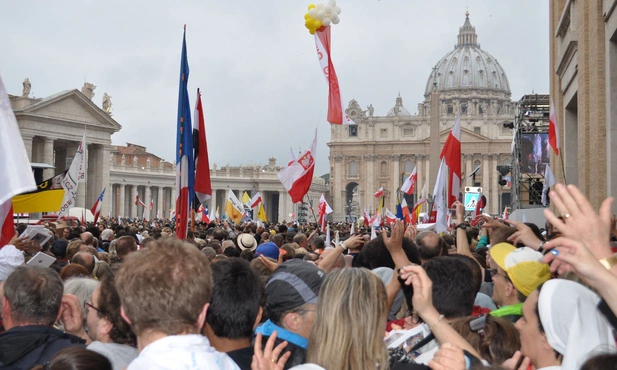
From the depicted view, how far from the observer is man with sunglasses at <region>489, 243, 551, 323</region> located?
4664 millimetres

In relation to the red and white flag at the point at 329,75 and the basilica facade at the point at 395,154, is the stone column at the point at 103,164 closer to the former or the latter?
the red and white flag at the point at 329,75

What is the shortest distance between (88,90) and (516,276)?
180 ft

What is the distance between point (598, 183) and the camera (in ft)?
45.9

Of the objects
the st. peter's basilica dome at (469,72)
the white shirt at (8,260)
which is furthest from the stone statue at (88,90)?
the st. peter's basilica dome at (469,72)

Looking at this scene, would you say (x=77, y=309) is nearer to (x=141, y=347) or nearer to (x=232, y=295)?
(x=232, y=295)

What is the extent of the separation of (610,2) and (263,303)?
1040 centimetres

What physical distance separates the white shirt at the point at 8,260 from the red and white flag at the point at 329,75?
7.11 m

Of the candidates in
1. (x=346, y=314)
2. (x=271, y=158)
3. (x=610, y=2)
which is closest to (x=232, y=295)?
(x=346, y=314)

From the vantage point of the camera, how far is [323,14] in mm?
11438

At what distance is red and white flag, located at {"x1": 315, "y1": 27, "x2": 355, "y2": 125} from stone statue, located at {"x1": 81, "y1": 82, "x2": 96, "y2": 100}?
1827 inches

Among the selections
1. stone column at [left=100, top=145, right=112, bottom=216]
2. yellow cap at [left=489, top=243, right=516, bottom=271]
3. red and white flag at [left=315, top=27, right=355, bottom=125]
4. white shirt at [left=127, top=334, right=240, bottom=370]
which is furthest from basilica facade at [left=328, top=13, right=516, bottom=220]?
white shirt at [left=127, top=334, right=240, bottom=370]

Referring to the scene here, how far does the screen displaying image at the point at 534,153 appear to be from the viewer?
32188 mm

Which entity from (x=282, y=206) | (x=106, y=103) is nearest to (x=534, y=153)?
(x=106, y=103)

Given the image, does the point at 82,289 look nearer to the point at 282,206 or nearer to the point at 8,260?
the point at 8,260
